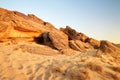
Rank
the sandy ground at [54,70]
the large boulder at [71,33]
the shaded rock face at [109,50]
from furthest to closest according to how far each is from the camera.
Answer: the large boulder at [71,33], the shaded rock face at [109,50], the sandy ground at [54,70]

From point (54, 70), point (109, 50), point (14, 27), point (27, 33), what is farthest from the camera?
point (27, 33)

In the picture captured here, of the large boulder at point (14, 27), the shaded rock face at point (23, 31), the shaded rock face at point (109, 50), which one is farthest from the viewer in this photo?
the shaded rock face at point (23, 31)

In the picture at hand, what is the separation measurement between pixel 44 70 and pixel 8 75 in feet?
4.64

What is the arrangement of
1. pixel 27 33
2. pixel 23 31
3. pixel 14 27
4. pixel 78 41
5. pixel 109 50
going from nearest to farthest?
pixel 109 50, pixel 14 27, pixel 23 31, pixel 27 33, pixel 78 41

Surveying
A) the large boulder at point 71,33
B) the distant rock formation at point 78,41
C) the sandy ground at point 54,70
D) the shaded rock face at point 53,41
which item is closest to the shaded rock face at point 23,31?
the shaded rock face at point 53,41

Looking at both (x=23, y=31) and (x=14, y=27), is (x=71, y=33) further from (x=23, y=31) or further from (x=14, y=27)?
(x=14, y=27)

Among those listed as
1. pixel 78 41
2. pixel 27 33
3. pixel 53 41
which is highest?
pixel 27 33

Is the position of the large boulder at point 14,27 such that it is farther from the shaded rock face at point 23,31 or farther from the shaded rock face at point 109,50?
the shaded rock face at point 109,50

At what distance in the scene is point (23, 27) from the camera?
14688mm

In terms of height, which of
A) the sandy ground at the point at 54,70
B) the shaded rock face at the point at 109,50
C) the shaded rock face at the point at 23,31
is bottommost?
the sandy ground at the point at 54,70

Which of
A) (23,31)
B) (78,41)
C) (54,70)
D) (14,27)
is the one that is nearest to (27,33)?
(23,31)

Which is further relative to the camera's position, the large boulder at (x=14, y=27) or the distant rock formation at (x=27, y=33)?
the distant rock formation at (x=27, y=33)

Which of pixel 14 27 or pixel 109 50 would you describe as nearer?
pixel 109 50

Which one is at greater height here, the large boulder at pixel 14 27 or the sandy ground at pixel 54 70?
the large boulder at pixel 14 27
